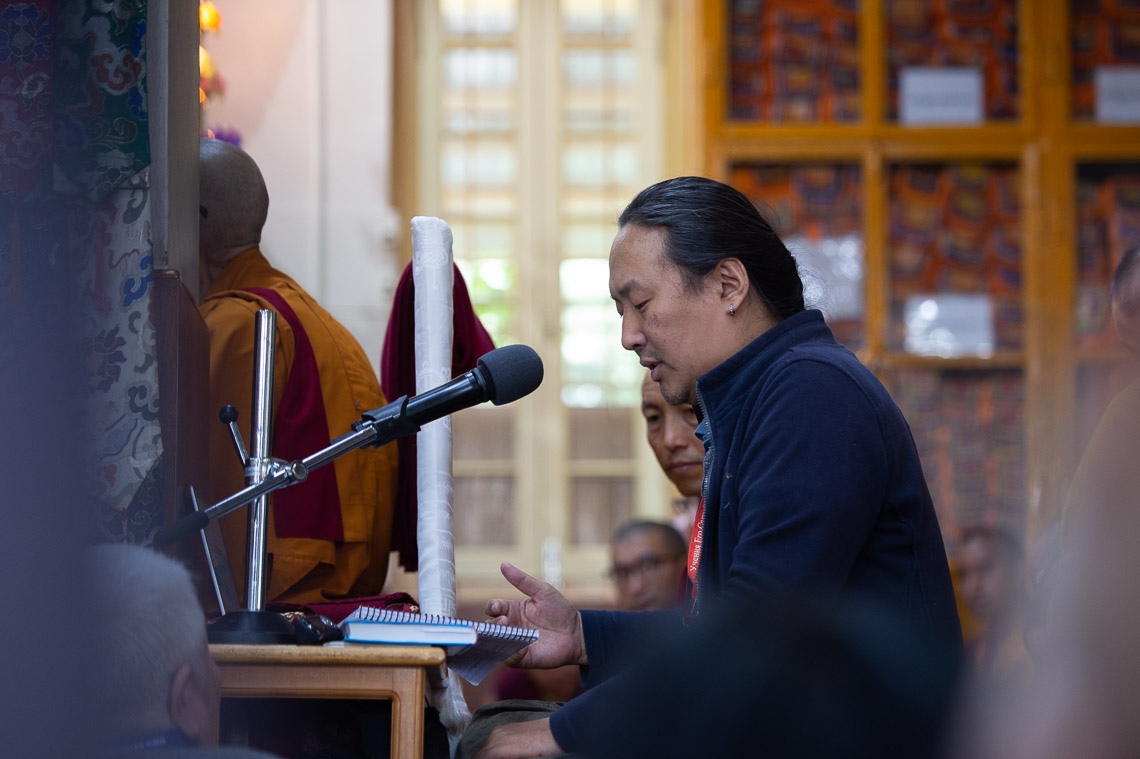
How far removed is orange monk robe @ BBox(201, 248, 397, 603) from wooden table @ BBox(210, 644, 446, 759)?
0.53m

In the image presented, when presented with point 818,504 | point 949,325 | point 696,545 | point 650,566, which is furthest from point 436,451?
point 949,325

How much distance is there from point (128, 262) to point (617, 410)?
11.2 feet

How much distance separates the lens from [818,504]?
65.6 inches

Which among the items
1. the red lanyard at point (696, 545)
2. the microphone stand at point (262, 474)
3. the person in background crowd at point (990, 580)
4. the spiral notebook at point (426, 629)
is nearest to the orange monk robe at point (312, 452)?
the microphone stand at point (262, 474)

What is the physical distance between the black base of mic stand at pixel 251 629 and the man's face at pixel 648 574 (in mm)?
2309

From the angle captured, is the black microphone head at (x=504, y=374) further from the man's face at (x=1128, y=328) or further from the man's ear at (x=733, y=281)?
the man's face at (x=1128, y=328)

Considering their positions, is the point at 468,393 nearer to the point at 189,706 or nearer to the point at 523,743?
Result: the point at 523,743

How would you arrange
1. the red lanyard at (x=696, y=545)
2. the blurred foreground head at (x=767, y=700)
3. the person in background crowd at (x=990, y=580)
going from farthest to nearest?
the person in background crowd at (x=990, y=580)
the red lanyard at (x=696, y=545)
the blurred foreground head at (x=767, y=700)

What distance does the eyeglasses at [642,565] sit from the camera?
4.14 meters

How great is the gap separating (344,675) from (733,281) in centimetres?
75

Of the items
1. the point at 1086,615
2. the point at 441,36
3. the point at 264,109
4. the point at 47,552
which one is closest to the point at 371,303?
the point at 264,109

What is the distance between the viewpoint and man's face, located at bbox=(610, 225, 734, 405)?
6.43 ft

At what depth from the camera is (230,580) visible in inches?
87.2

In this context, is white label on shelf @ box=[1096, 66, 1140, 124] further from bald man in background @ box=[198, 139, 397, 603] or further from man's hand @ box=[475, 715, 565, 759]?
man's hand @ box=[475, 715, 565, 759]
